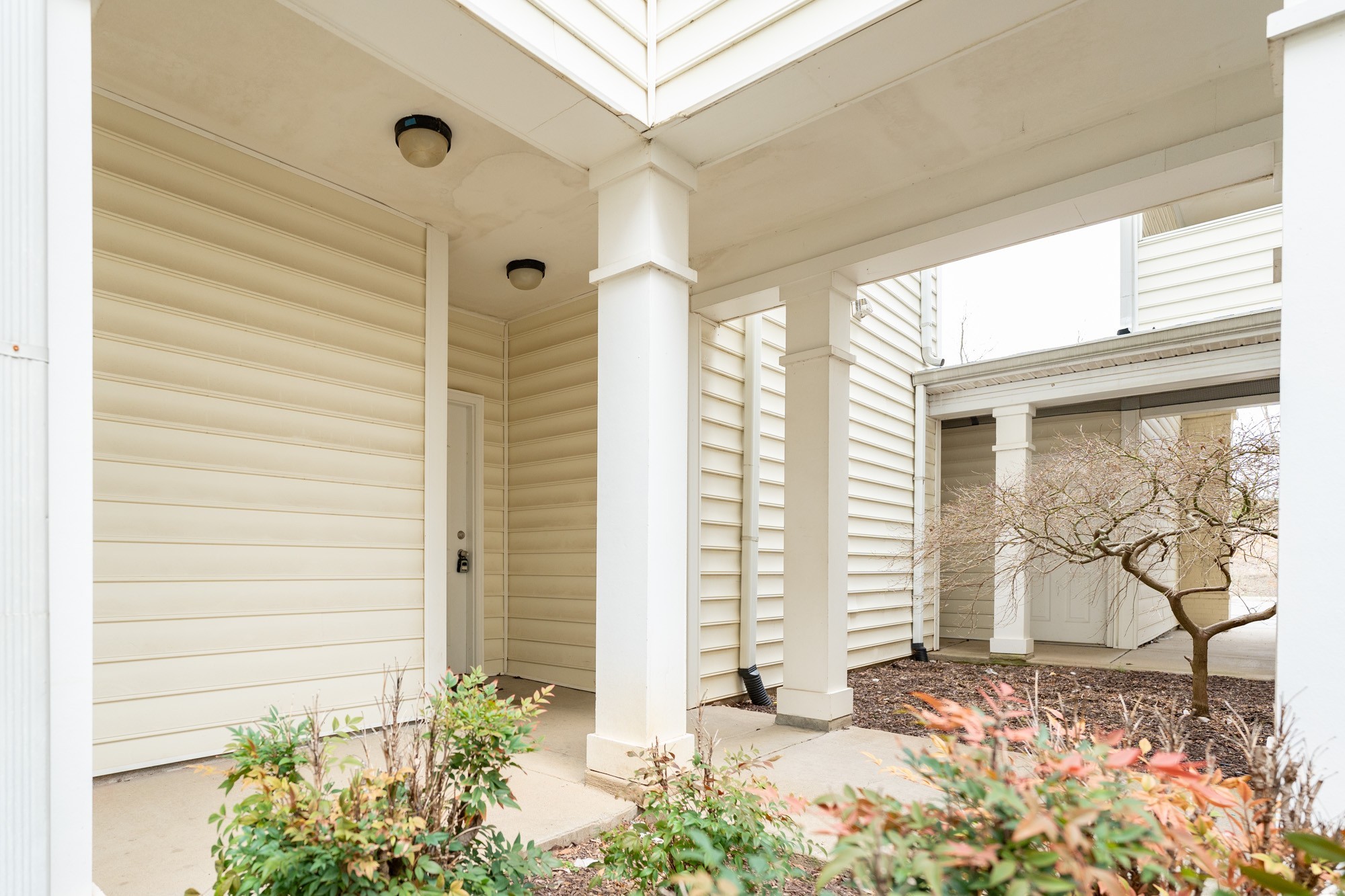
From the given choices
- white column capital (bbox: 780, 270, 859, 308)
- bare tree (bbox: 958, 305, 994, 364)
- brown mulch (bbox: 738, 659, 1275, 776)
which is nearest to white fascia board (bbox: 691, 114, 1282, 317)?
white column capital (bbox: 780, 270, 859, 308)

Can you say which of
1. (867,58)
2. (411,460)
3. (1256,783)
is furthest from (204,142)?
(1256,783)

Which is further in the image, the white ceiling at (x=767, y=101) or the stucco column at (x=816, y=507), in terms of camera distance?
the stucco column at (x=816, y=507)

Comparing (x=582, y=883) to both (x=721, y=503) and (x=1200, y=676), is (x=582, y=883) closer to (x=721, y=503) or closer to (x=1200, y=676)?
(x=721, y=503)

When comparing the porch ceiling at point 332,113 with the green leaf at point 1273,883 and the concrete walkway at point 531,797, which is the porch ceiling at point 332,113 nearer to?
the concrete walkway at point 531,797

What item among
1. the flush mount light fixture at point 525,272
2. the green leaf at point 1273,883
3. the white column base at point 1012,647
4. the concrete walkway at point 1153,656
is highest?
the flush mount light fixture at point 525,272

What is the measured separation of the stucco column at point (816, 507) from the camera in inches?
162

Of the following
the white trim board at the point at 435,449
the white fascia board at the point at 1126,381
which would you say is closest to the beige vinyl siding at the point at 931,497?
the white fascia board at the point at 1126,381

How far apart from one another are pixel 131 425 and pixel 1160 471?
5176mm

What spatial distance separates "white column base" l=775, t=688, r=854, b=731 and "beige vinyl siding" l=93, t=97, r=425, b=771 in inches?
80.3

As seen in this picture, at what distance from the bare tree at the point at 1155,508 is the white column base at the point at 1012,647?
6.56 feet

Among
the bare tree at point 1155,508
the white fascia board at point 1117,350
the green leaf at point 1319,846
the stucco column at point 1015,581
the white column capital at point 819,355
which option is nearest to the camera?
the green leaf at point 1319,846

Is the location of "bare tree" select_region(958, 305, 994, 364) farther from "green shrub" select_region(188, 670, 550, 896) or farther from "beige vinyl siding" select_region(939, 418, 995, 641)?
"green shrub" select_region(188, 670, 550, 896)

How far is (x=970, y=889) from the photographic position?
0.97 m

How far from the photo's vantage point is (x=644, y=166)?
2.97m
